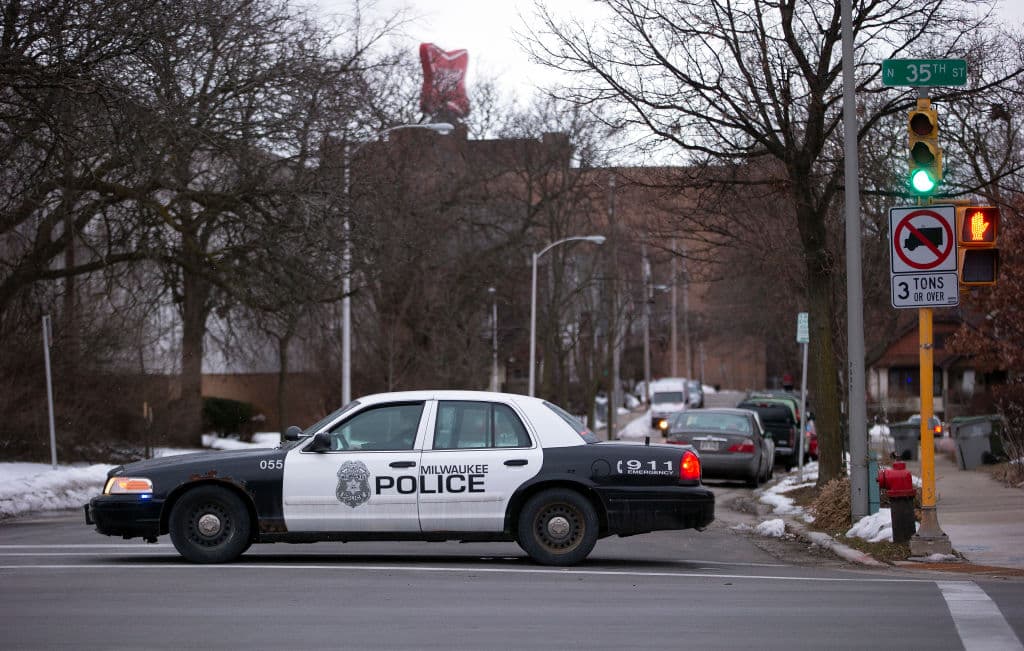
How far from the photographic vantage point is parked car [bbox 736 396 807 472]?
33.3m

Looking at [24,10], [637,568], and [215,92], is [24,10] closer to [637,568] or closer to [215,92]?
[215,92]

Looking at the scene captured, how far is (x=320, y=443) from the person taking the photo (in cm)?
1146

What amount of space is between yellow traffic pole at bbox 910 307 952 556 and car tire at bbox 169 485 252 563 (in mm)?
6326

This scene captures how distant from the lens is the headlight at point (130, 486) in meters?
11.4

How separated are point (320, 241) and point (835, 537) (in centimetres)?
1106

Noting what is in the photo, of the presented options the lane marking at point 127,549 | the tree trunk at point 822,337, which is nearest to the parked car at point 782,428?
the tree trunk at point 822,337

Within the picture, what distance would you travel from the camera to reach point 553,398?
51594mm

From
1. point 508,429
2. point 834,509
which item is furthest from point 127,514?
point 834,509

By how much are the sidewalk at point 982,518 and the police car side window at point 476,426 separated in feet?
15.2

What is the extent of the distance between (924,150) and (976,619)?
5.43 meters

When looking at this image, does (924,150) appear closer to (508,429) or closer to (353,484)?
(508,429)

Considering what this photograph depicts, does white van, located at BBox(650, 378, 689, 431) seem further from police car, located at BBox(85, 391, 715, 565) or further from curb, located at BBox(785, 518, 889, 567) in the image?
police car, located at BBox(85, 391, 715, 565)

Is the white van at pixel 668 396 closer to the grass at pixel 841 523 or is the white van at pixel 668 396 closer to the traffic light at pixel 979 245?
the grass at pixel 841 523

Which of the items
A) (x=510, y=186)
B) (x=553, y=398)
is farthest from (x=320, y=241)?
(x=553, y=398)
